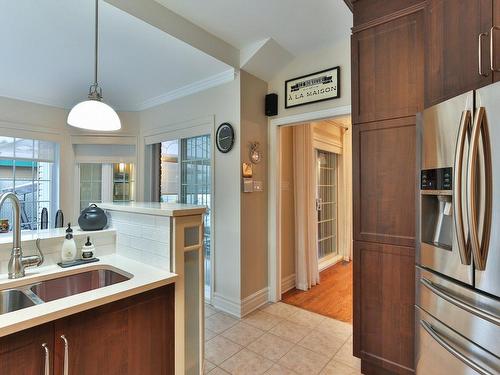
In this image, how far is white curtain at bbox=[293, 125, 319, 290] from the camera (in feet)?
12.2

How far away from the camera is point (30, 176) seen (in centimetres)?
379

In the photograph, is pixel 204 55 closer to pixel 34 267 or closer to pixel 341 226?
pixel 34 267

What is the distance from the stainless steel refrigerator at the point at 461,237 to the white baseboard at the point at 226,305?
5.80ft

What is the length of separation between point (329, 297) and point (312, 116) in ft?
7.17

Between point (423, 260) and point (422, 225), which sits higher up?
point (422, 225)

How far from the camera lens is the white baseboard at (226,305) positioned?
116 inches

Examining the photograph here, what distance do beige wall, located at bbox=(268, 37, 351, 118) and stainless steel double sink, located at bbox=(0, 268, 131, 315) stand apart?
2.39m

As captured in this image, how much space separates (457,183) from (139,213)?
1.76m

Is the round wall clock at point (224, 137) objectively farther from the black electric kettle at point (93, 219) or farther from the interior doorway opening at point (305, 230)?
the black electric kettle at point (93, 219)

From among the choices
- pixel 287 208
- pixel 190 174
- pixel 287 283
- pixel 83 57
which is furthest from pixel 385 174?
pixel 83 57

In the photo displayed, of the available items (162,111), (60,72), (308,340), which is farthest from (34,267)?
(162,111)

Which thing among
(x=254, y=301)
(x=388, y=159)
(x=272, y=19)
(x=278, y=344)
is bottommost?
(x=278, y=344)

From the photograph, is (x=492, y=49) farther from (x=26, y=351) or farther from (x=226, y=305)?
(x=226, y=305)

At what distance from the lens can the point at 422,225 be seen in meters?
1.57
